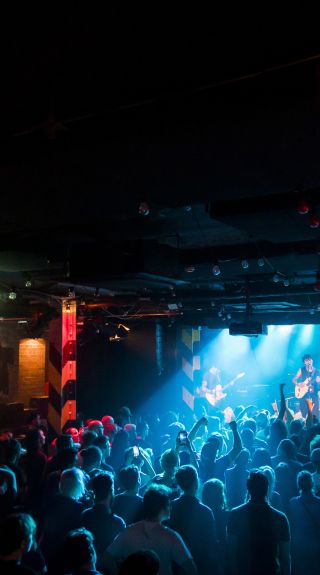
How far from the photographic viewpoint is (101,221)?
5.41 metres

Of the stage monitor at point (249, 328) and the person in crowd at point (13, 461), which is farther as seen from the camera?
the stage monitor at point (249, 328)

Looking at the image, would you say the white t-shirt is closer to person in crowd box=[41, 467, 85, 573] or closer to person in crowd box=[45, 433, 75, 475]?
person in crowd box=[41, 467, 85, 573]

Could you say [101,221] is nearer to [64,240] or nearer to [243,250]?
[64,240]

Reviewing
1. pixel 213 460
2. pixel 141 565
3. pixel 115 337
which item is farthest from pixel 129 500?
pixel 115 337

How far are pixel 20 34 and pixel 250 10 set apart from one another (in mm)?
992

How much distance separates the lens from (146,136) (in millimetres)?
2967

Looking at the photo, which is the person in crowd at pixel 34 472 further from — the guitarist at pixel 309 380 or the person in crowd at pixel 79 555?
the guitarist at pixel 309 380

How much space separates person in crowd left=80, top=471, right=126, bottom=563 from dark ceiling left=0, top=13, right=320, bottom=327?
6.57 feet

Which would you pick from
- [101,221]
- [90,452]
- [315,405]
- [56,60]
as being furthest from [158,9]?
[315,405]

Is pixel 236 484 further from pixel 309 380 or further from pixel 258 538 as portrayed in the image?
pixel 309 380

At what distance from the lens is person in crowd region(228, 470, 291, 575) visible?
3447mm

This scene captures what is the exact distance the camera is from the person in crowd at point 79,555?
2633 mm

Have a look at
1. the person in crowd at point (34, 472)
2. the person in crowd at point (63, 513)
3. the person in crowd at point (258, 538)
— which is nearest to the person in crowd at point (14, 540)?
the person in crowd at point (63, 513)

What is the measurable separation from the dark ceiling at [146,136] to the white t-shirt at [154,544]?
219cm
